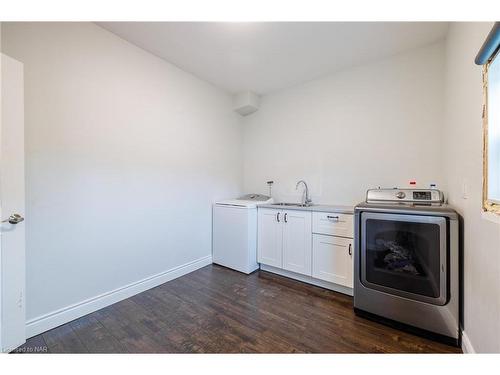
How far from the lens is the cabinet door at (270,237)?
257cm

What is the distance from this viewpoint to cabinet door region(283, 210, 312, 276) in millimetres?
2342

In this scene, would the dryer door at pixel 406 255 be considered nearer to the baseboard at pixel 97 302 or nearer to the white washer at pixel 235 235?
the white washer at pixel 235 235

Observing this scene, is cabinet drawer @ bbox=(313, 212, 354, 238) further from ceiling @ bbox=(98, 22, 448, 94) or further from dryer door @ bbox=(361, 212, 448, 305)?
ceiling @ bbox=(98, 22, 448, 94)

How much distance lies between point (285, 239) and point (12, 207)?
237 cm

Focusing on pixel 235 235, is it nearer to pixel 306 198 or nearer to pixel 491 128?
pixel 306 198

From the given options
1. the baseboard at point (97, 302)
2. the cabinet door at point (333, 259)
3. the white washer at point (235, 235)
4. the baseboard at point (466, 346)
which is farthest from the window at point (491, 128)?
the baseboard at point (97, 302)

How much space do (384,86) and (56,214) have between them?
11.4ft

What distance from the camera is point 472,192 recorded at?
1299 mm

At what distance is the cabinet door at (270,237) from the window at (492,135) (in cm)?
174

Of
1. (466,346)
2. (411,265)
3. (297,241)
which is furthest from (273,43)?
(466,346)

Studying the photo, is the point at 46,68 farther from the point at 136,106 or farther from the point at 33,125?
the point at 136,106
